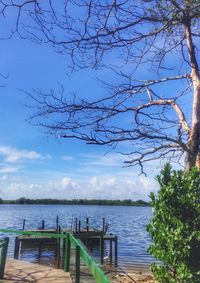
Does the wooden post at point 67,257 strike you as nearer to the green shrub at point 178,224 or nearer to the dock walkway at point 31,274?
the dock walkway at point 31,274

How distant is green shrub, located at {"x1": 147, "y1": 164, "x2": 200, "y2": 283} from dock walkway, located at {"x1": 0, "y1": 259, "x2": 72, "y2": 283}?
248 centimetres

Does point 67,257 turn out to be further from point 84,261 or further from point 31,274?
point 84,261

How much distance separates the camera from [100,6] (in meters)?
7.34

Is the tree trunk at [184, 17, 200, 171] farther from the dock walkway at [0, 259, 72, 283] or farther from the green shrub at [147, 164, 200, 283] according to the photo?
the dock walkway at [0, 259, 72, 283]

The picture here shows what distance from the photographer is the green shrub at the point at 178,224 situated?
8.56 meters

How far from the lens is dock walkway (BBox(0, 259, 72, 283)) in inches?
405

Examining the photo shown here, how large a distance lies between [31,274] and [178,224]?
164 inches

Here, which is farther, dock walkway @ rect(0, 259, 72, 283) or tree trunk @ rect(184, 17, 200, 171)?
dock walkway @ rect(0, 259, 72, 283)

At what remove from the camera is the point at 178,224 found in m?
8.70

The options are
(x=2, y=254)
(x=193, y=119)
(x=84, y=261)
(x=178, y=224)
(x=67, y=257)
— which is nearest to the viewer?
(x=84, y=261)

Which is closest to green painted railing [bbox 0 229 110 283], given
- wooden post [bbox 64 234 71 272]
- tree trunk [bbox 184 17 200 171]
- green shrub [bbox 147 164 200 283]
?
wooden post [bbox 64 234 71 272]

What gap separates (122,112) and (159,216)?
108 inches

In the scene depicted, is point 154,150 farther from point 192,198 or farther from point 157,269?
point 157,269

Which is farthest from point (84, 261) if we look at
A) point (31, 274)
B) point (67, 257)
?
point (67, 257)
